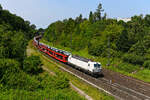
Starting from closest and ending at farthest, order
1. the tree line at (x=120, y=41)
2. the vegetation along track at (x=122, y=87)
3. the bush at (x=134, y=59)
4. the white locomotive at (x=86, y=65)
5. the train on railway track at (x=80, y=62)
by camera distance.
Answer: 1. the vegetation along track at (x=122, y=87)
2. the white locomotive at (x=86, y=65)
3. the train on railway track at (x=80, y=62)
4. the bush at (x=134, y=59)
5. the tree line at (x=120, y=41)

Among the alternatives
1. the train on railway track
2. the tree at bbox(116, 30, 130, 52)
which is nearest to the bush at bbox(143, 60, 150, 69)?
the tree at bbox(116, 30, 130, 52)

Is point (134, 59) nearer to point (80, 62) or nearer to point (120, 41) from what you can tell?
point (120, 41)

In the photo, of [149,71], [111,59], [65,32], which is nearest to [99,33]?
[111,59]

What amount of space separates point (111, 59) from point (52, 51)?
2117 centimetres

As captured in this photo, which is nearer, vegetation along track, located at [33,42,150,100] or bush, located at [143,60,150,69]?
vegetation along track, located at [33,42,150,100]

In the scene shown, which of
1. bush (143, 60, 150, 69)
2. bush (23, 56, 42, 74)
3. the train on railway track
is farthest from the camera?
bush (143, 60, 150, 69)

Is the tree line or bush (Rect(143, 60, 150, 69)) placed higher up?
the tree line

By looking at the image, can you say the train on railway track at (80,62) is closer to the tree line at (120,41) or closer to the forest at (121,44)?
the forest at (121,44)

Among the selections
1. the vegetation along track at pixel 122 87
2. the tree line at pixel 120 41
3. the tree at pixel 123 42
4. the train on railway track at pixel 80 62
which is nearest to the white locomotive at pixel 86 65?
the train on railway track at pixel 80 62

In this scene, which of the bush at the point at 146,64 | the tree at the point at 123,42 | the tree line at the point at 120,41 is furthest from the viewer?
the tree at the point at 123,42

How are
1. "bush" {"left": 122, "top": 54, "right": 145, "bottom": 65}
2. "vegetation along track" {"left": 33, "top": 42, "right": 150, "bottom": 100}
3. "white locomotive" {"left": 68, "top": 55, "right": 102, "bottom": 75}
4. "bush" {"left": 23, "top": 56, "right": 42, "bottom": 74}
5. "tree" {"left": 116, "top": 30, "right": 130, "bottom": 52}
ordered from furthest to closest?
"tree" {"left": 116, "top": 30, "right": 130, "bottom": 52} → "bush" {"left": 122, "top": 54, "right": 145, "bottom": 65} → "bush" {"left": 23, "top": 56, "right": 42, "bottom": 74} → "white locomotive" {"left": 68, "top": 55, "right": 102, "bottom": 75} → "vegetation along track" {"left": 33, "top": 42, "right": 150, "bottom": 100}

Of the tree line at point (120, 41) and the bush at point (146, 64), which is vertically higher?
the tree line at point (120, 41)

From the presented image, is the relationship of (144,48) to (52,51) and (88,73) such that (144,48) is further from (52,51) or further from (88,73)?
(52,51)

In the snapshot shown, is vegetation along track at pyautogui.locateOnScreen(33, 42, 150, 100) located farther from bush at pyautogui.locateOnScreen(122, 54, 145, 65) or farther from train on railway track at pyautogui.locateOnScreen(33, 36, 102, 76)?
bush at pyautogui.locateOnScreen(122, 54, 145, 65)
